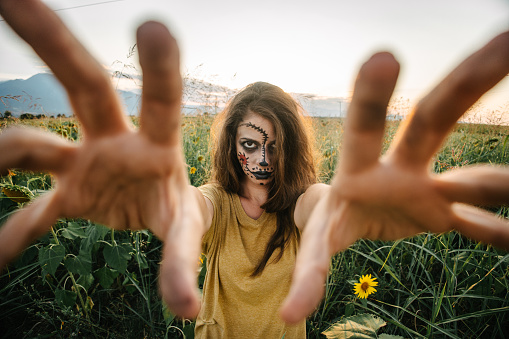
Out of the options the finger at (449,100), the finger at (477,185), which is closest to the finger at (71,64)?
the finger at (449,100)

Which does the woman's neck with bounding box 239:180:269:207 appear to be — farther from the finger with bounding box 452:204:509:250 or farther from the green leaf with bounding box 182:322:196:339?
the finger with bounding box 452:204:509:250

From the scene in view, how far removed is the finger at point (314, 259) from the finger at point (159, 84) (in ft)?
1.29

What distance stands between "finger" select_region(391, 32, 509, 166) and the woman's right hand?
1.71ft

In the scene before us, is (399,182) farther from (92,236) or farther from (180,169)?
(92,236)

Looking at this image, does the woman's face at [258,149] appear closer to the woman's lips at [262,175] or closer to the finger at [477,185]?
the woman's lips at [262,175]

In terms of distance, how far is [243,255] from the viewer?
1.38m

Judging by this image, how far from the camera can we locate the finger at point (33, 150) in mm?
508

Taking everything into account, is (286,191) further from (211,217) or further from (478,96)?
(478,96)

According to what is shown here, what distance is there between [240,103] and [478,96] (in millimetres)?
1235

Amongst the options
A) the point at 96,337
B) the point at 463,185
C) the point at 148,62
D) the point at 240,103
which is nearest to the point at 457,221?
the point at 463,185

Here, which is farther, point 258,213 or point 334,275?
point 334,275

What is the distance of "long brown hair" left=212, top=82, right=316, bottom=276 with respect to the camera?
55.1 inches

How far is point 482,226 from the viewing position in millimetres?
574

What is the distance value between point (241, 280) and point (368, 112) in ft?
3.93
